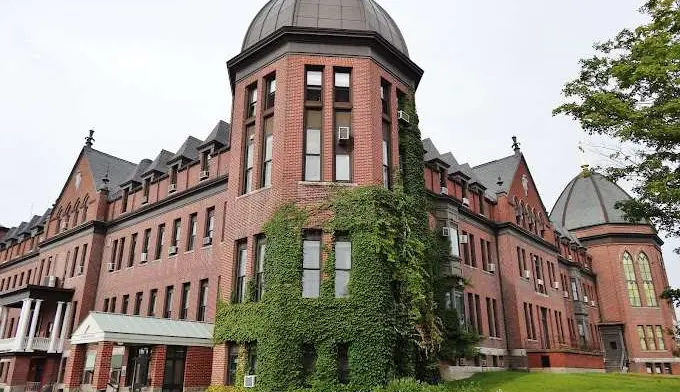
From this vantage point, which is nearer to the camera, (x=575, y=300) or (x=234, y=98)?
(x=234, y=98)

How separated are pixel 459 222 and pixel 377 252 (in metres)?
13.8

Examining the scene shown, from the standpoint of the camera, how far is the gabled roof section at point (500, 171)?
37.0m

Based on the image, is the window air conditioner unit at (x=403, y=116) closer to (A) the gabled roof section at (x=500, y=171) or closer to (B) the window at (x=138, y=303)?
(A) the gabled roof section at (x=500, y=171)

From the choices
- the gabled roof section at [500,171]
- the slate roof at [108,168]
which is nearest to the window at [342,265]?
the gabled roof section at [500,171]

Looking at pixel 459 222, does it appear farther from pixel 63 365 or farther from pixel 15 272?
pixel 15 272

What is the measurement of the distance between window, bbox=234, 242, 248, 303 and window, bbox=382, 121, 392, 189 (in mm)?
5904

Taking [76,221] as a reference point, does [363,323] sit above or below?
below

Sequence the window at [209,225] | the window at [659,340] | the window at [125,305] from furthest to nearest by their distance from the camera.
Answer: the window at [659,340] → the window at [125,305] → the window at [209,225]

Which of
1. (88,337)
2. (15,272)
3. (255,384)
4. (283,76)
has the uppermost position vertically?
(283,76)

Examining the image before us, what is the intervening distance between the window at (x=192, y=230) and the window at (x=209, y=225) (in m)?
0.98

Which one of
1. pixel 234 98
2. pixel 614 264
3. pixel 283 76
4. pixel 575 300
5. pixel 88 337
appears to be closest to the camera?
pixel 88 337

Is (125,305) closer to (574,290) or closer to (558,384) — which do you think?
(558,384)

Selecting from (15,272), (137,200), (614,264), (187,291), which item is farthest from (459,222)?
(15,272)

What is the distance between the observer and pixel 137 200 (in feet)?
107
